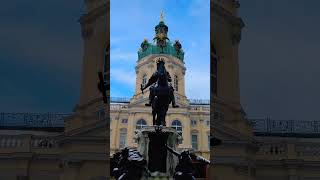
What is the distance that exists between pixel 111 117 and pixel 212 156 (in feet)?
9.30

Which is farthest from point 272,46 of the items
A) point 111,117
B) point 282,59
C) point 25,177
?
point 25,177

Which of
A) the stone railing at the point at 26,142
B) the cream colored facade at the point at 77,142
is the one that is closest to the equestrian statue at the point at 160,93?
the cream colored facade at the point at 77,142

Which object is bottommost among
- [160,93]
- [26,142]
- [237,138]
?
[26,142]

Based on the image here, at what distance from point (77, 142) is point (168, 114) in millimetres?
2712

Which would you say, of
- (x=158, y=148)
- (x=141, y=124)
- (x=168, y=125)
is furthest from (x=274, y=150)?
(x=158, y=148)

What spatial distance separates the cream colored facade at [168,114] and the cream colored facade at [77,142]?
897 millimetres

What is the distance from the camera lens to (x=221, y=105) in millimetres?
18125

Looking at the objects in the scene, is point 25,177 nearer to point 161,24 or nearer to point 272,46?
point 161,24

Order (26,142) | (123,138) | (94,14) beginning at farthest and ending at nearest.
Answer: (94,14), (26,142), (123,138)

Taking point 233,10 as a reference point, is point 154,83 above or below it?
below

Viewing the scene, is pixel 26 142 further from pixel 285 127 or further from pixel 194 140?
pixel 285 127

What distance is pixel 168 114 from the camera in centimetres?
1545

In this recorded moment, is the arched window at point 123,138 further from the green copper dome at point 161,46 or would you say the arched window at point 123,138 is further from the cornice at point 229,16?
the cornice at point 229,16

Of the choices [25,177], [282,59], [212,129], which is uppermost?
[282,59]
